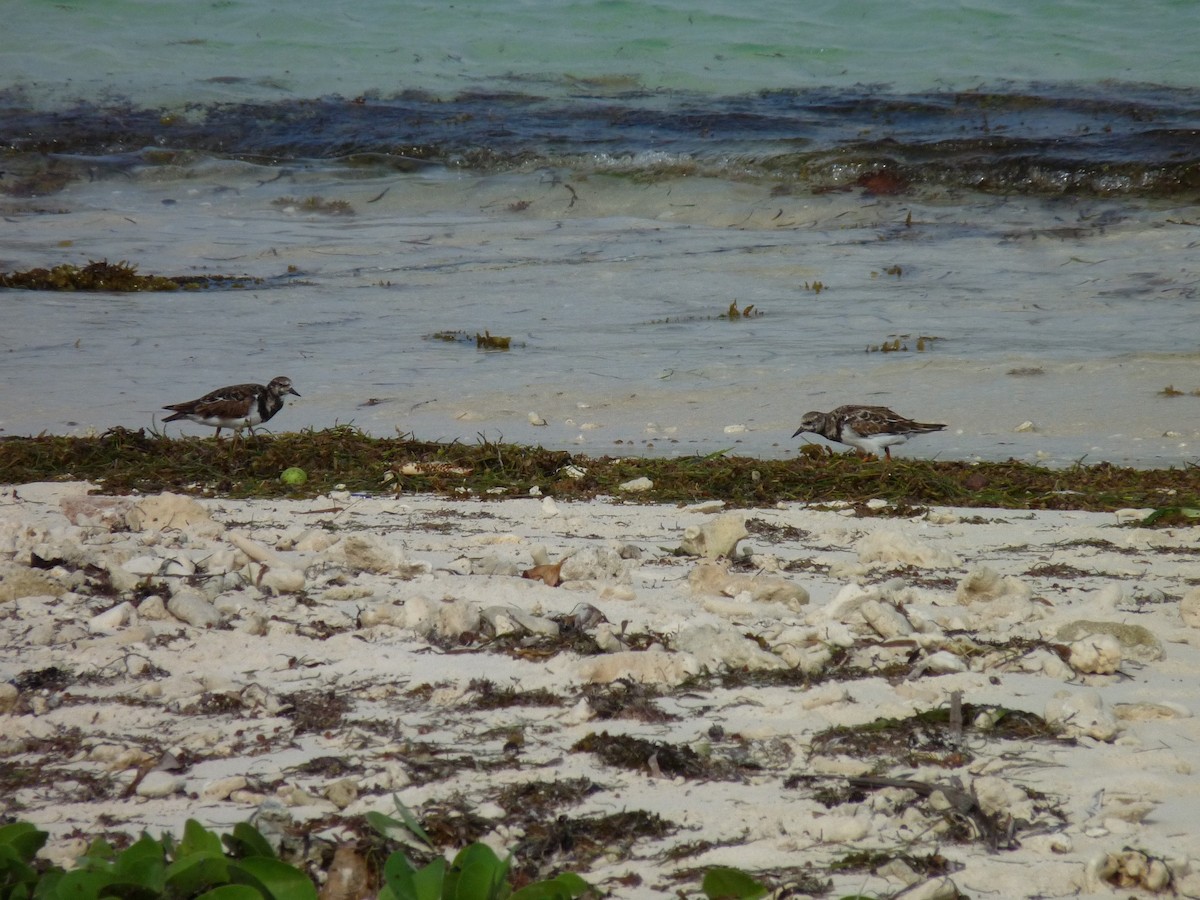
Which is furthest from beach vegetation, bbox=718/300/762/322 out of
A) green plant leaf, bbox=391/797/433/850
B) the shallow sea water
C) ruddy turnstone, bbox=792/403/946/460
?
green plant leaf, bbox=391/797/433/850

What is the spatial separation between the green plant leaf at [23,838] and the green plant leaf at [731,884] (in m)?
1.15

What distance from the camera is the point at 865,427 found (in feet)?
20.5

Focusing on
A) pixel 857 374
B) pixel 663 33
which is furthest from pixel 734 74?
pixel 857 374

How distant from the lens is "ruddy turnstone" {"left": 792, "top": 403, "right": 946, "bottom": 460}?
6.20 m

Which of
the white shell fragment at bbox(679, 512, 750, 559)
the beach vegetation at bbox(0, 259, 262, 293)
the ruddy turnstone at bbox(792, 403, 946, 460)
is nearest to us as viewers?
the white shell fragment at bbox(679, 512, 750, 559)

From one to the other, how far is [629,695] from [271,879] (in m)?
1.07

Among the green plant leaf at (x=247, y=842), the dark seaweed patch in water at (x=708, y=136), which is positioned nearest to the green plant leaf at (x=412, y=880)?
the green plant leaf at (x=247, y=842)

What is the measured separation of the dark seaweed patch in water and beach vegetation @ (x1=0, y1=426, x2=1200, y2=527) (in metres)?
9.87

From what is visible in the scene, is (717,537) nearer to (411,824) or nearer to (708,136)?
(411,824)

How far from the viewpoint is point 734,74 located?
66.3ft

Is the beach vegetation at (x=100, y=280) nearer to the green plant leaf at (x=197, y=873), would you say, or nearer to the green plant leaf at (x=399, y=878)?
the green plant leaf at (x=197, y=873)

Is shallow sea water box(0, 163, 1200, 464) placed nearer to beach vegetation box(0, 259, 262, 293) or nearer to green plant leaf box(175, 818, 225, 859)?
beach vegetation box(0, 259, 262, 293)

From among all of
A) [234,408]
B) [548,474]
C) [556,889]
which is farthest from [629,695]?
[234,408]

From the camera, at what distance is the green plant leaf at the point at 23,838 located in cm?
209
